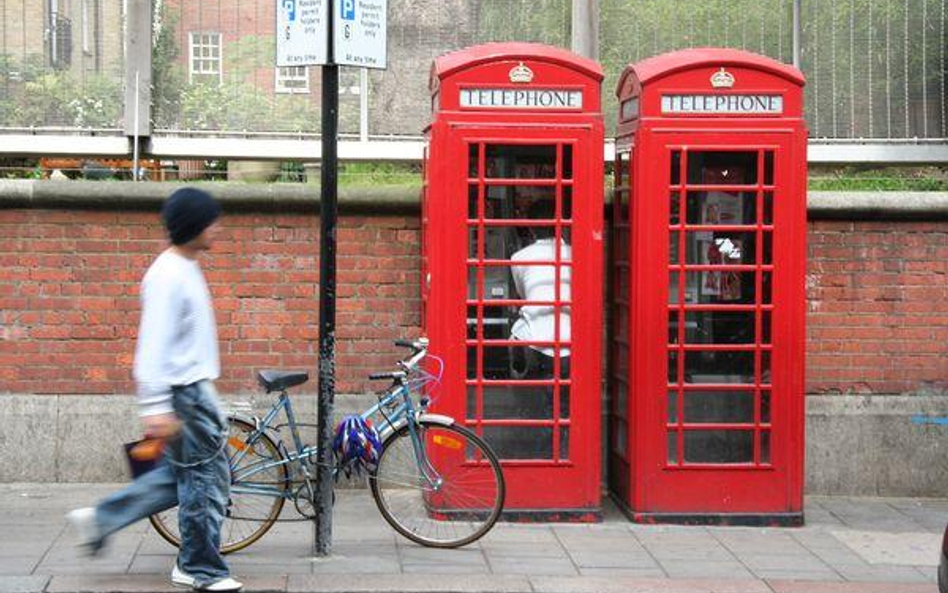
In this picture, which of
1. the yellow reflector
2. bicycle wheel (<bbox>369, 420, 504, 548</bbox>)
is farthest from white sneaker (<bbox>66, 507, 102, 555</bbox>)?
the yellow reflector

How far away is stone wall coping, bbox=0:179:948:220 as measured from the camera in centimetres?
842

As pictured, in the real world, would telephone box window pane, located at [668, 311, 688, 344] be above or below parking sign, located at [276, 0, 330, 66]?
below

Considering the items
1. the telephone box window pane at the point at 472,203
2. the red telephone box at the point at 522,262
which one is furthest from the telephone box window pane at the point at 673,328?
the telephone box window pane at the point at 472,203

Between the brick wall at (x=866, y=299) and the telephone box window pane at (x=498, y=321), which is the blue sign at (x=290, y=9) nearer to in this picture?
the telephone box window pane at (x=498, y=321)

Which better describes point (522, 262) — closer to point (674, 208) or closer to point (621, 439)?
point (674, 208)

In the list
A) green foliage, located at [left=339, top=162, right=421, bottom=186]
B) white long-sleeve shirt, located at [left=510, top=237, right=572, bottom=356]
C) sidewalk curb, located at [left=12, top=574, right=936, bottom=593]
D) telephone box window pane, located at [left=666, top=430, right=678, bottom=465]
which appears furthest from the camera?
green foliage, located at [left=339, top=162, right=421, bottom=186]

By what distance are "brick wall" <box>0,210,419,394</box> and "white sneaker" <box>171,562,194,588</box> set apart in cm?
250

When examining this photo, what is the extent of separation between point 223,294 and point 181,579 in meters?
2.77

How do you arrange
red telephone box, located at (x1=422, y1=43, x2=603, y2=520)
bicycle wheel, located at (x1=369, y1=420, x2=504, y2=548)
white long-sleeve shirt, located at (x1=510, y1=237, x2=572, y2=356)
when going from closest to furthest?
bicycle wheel, located at (x1=369, y1=420, x2=504, y2=548), red telephone box, located at (x1=422, y1=43, x2=603, y2=520), white long-sleeve shirt, located at (x1=510, y1=237, x2=572, y2=356)

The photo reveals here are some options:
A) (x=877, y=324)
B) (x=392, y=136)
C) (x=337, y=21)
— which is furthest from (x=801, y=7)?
(x=337, y=21)

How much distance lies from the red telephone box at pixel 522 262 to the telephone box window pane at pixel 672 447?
1.42 feet

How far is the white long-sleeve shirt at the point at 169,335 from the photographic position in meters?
5.79

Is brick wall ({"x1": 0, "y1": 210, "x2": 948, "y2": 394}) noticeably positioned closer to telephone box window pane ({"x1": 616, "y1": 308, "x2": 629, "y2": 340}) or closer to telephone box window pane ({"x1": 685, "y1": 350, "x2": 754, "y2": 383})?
telephone box window pane ({"x1": 685, "y1": 350, "x2": 754, "y2": 383})

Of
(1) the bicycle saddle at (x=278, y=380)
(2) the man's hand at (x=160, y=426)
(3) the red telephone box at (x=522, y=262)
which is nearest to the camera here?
(2) the man's hand at (x=160, y=426)
